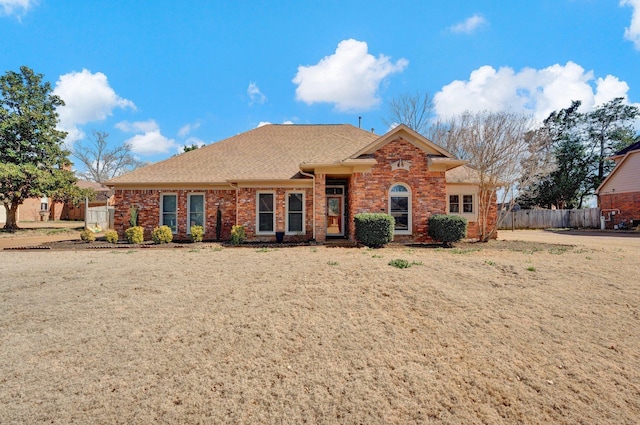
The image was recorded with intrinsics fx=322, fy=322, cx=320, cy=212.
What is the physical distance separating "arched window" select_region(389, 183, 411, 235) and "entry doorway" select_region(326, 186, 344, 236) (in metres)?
2.93

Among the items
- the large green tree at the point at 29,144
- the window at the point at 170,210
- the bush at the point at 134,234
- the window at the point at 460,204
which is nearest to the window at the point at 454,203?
the window at the point at 460,204

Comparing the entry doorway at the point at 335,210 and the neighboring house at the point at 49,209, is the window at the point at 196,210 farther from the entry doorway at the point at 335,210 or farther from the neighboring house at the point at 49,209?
the neighboring house at the point at 49,209

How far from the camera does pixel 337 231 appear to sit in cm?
1521

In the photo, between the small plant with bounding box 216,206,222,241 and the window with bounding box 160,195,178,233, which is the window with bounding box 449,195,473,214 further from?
the window with bounding box 160,195,178,233

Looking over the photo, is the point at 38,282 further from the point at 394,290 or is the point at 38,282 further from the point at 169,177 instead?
the point at 169,177

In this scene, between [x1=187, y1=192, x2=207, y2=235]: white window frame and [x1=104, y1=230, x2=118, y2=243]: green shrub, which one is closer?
[x1=104, y1=230, x2=118, y2=243]: green shrub

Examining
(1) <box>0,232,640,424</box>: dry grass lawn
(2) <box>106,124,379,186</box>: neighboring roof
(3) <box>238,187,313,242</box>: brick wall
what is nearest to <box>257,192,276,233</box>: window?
(3) <box>238,187,313,242</box>: brick wall

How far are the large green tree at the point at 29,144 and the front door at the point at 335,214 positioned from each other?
63.1 ft

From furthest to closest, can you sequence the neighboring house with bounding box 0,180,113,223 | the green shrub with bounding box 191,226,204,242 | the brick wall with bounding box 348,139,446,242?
1. the neighboring house with bounding box 0,180,113,223
2. the green shrub with bounding box 191,226,204,242
3. the brick wall with bounding box 348,139,446,242

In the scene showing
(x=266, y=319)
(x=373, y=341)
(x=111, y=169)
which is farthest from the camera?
(x=111, y=169)

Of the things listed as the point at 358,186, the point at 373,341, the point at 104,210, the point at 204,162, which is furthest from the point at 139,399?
the point at 104,210

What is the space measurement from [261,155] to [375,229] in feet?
24.7

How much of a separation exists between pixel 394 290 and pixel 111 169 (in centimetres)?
6012

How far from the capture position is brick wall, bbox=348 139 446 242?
12609mm
